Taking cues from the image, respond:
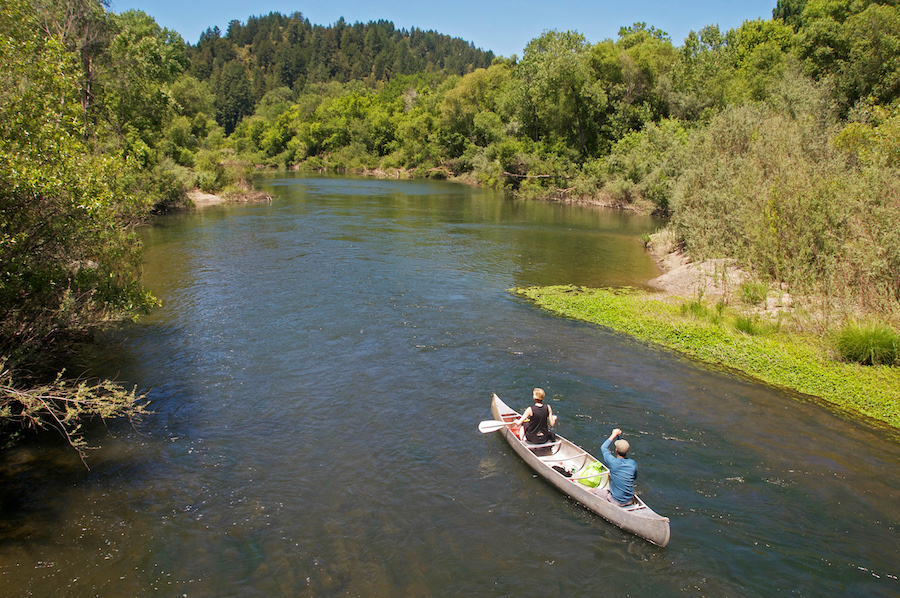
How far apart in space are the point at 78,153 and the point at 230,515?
893 centimetres

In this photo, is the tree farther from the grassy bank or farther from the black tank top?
the grassy bank

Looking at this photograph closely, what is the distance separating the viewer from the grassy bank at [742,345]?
47.0 feet

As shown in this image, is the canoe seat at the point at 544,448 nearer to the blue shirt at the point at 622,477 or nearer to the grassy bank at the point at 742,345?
the blue shirt at the point at 622,477

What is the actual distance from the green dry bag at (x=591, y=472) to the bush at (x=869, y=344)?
376 inches

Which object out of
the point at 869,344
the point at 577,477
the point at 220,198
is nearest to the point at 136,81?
the point at 220,198

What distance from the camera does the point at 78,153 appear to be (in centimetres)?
1280

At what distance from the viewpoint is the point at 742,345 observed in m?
17.4

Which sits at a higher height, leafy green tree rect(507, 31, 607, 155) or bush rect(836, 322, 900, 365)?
leafy green tree rect(507, 31, 607, 155)

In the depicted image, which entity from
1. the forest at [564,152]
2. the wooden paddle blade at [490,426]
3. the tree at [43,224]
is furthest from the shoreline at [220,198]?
the wooden paddle blade at [490,426]

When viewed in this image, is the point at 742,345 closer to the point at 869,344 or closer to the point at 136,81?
the point at 869,344

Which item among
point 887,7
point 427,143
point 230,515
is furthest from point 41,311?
point 427,143

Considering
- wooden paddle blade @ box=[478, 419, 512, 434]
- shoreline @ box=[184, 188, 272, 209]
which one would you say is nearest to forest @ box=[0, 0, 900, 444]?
shoreline @ box=[184, 188, 272, 209]

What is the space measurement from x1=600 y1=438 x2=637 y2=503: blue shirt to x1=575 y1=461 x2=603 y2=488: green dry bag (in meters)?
0.49

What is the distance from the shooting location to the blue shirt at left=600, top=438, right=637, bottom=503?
998 centimetres
